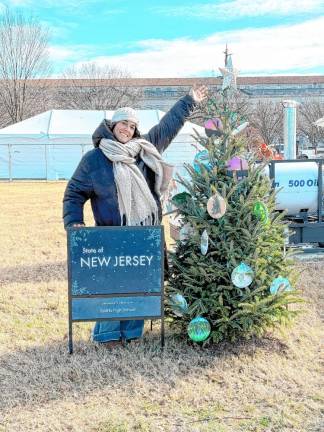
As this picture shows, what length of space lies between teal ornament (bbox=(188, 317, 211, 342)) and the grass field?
16cm

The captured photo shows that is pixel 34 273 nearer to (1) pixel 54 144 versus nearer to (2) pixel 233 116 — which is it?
(2) pixel 233 116

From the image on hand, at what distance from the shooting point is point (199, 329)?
13.4ft

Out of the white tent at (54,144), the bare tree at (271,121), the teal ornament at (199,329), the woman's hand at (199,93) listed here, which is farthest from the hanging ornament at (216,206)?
the bare tree at (271,121)

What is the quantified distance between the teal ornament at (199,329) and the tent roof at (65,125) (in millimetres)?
22843

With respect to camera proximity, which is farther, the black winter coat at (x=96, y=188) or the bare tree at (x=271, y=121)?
the bare tree at (x=271, y=121)

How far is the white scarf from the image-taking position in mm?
3980

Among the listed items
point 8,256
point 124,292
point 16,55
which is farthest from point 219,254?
point 16,55

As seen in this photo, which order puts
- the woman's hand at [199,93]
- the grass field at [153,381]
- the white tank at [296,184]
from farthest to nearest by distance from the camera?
the white tank at [296,184] < the woman's hand at [199,93] < the grass field at [153,381]

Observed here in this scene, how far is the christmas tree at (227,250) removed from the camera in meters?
4.04

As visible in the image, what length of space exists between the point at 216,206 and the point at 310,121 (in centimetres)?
5286

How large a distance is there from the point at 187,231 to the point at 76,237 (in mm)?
908

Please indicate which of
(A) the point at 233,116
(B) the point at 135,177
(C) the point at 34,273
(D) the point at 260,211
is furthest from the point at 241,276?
(C) the point at 34,273

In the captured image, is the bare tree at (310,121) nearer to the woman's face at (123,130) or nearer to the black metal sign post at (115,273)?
the woman's face at (123,130)

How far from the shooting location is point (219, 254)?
13.4ft
